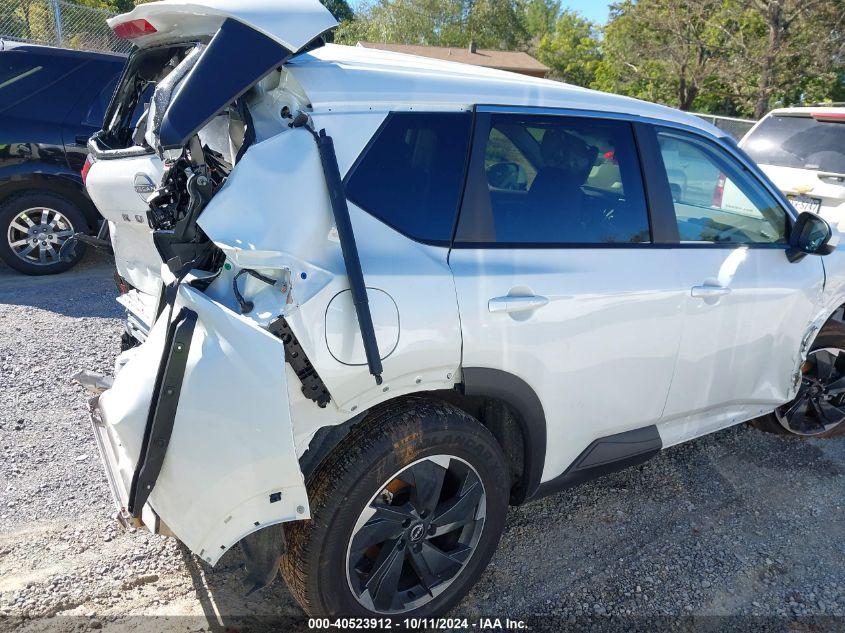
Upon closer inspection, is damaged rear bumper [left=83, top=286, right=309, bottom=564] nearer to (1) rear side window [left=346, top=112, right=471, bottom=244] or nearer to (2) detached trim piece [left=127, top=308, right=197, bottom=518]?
(2) detached trim piece [left=127, top=308, right=197, bottom=518]

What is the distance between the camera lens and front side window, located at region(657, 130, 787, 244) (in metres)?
3.03

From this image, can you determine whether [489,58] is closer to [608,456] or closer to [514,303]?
[608,456]

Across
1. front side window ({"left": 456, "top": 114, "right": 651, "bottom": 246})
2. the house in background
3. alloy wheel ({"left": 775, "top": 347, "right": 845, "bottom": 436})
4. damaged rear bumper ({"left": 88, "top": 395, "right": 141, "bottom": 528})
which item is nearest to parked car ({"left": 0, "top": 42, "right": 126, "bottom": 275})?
damaged rear bumper ({"left": 88, "top": 395, "right": 141, "bottom": 528})

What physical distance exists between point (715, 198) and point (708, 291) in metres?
0.57

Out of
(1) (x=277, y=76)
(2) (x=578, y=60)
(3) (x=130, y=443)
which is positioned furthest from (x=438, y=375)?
(2) (x=578, y=60)

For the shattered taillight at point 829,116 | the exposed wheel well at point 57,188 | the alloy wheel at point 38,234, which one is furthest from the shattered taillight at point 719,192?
the alloy wheel at point 38,234

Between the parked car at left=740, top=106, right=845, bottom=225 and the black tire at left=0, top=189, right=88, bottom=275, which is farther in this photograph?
the black tire at left=0, top=189, right=88, bottom=275

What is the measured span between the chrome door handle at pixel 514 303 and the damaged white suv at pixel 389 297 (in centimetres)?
1

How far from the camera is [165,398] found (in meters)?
1.93

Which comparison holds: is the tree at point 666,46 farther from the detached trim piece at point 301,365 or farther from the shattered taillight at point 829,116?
the detached trim piece at point 301,365

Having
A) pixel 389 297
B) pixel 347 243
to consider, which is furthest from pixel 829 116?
pixel 347 243

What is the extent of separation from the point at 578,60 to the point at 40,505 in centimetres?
4589

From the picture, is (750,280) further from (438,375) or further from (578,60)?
(578,60)

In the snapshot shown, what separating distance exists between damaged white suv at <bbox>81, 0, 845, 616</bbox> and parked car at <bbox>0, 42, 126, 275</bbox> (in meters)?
3.77
